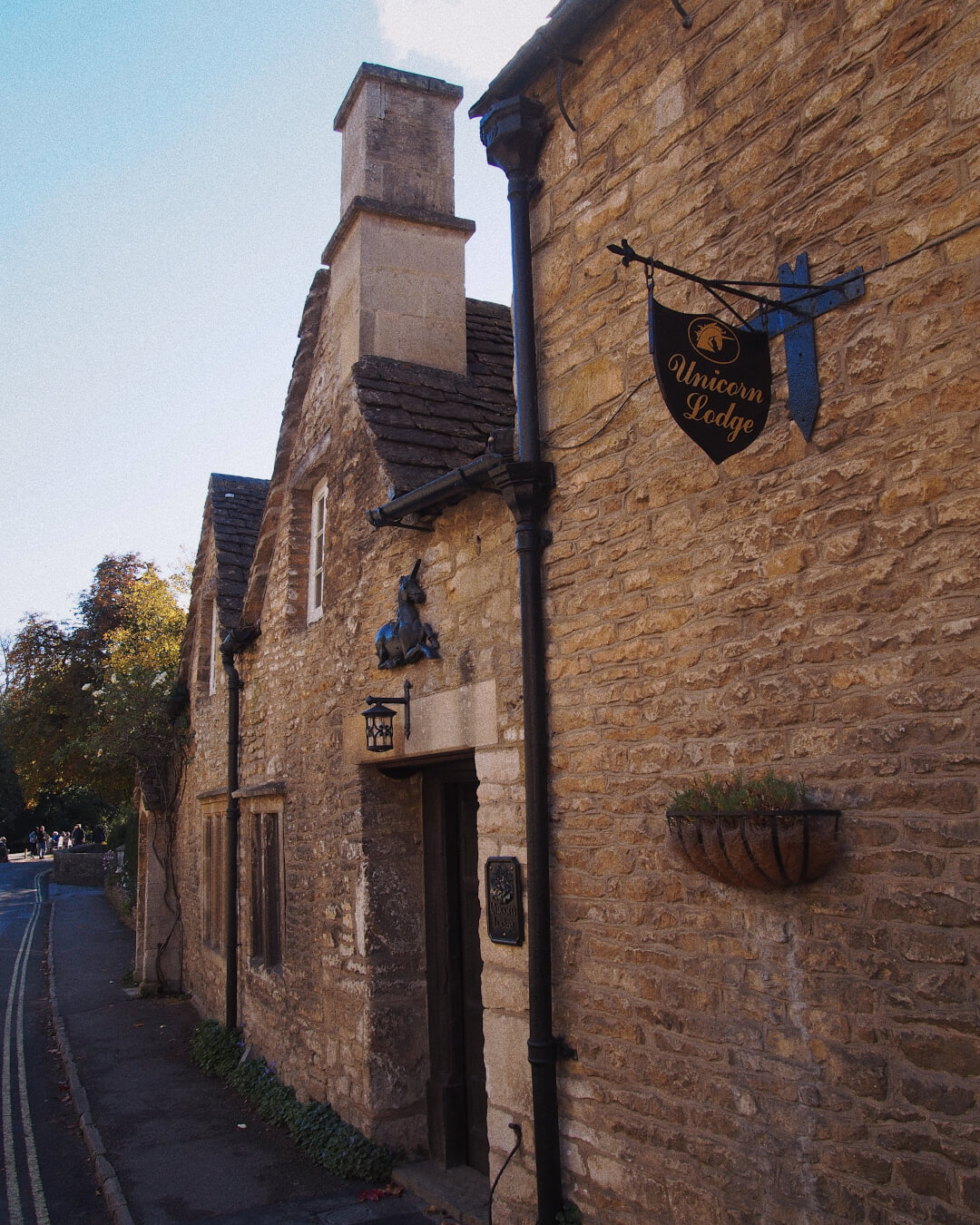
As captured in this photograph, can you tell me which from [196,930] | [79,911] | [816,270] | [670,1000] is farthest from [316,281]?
[79,911]

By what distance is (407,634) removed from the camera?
6133 mm

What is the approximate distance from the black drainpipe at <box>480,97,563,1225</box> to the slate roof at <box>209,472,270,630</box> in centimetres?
699

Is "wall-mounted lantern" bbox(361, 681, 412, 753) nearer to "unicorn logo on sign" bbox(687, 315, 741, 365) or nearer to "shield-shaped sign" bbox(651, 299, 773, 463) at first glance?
"shield-shaped sign" bbox(651, 299, 773, 463)

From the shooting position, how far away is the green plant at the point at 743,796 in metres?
3.28

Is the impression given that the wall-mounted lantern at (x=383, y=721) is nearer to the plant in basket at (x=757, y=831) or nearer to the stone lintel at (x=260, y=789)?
the stone lintel at (x=260, y=789)

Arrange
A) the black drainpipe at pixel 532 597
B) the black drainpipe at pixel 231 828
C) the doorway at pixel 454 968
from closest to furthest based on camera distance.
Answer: the black drainpipe at pixel 532 597 < the doorway at pixel 454 968 < the black drainpipe at pixel 231 828

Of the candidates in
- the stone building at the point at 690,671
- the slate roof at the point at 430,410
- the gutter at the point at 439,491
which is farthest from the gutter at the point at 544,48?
the slate roof at the point at 430,410

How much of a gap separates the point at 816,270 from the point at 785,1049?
2.69 metres

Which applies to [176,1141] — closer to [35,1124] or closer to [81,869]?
[35,1124]

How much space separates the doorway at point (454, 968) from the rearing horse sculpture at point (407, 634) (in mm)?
790

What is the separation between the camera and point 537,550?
15.5 ft

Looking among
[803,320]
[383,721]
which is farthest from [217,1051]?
[803,320]

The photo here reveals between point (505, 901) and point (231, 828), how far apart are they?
632 centimetres

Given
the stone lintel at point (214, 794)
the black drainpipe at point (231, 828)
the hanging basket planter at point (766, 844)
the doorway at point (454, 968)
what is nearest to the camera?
the hanging basket planter at point (766, 844)
